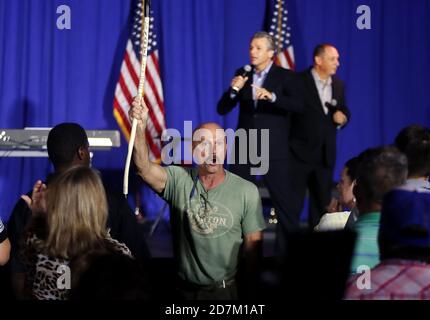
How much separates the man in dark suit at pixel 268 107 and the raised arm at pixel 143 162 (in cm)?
271

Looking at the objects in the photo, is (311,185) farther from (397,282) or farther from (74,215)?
(397,282)

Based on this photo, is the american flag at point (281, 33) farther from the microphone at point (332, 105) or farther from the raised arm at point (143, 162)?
the raised arm at point (143, 162)

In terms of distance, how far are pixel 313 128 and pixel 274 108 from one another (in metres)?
0.52

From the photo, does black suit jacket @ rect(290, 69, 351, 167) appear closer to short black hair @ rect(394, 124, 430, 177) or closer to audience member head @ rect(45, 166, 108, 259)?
short black hair @ rect(394, 124, 430, 177)

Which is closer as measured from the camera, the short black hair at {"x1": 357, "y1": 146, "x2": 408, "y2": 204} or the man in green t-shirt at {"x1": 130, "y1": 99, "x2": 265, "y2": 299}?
the short black hair at {"x1": 357, "y1": 146, "x2": 408, "y2": 204}

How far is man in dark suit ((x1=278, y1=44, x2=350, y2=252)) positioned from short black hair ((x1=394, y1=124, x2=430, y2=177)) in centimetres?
330

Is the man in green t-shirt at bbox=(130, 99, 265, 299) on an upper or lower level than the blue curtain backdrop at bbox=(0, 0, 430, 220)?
lower

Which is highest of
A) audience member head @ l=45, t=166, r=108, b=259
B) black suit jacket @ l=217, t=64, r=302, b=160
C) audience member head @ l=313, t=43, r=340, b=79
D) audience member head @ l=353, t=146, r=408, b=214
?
audience member head @ l=313, t=43, r=340, b=79

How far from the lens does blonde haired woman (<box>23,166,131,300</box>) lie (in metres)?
2.56

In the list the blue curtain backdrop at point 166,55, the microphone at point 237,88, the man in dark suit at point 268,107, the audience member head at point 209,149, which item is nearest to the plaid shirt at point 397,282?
the audience member head at point 209,149

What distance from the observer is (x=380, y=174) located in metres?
2.62

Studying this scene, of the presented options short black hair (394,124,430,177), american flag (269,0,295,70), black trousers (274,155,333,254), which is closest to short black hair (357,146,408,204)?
short black hair (394,124,430,177)

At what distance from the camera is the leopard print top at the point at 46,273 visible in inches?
104
